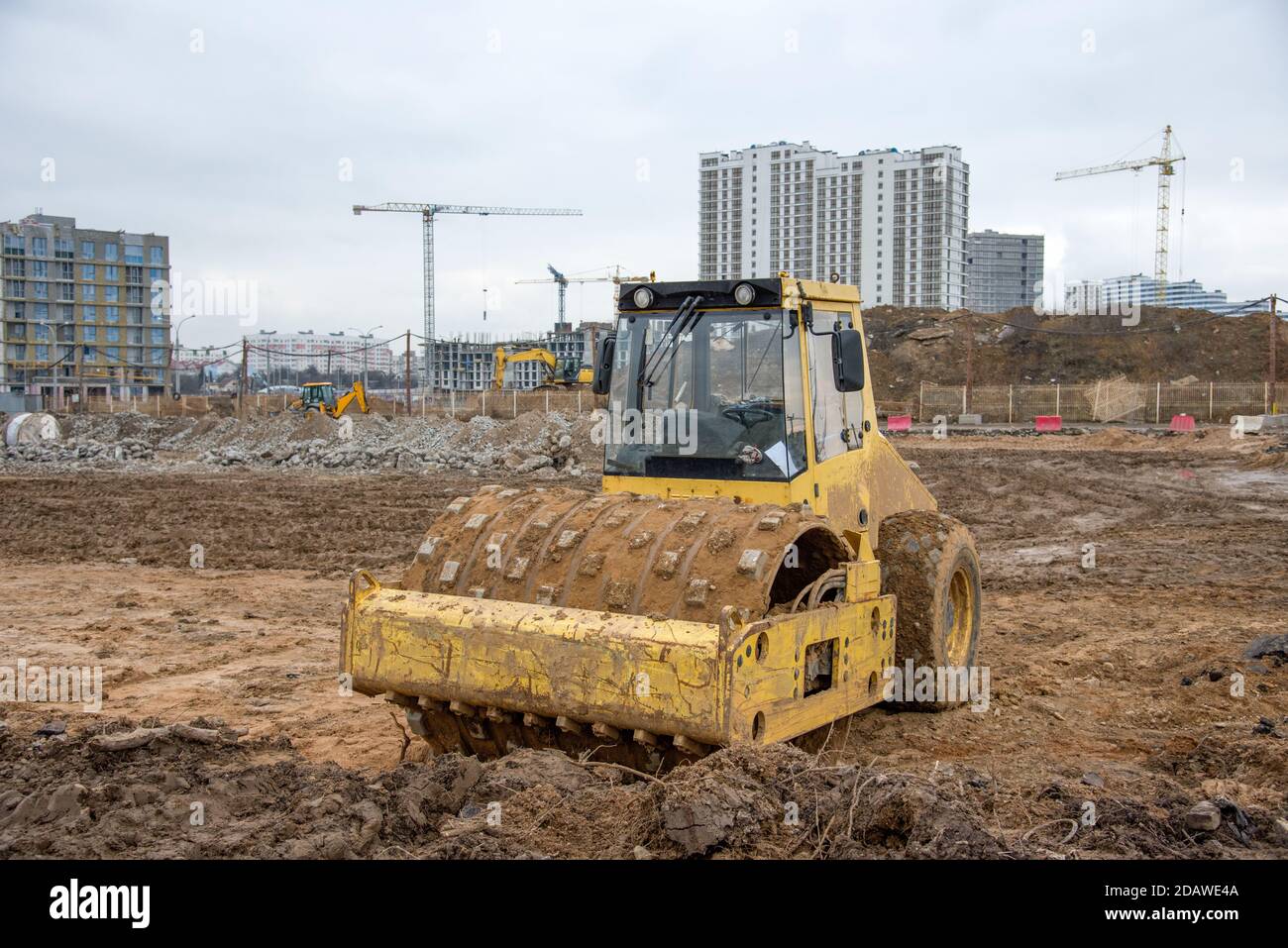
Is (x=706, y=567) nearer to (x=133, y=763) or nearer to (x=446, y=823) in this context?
(x=446, y=823)

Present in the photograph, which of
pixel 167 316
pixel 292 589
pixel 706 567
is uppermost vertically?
pixel 167 316

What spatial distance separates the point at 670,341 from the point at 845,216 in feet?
300

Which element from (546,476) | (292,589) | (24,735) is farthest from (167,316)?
(24,735)

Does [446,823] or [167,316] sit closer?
[446,823]

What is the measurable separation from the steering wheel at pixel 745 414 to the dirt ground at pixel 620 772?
78.2 inches

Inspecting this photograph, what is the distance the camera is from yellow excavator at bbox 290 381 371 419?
145 ft

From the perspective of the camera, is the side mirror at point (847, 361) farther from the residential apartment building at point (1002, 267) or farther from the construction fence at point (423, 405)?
the residential apartment building at point (1002, 267)

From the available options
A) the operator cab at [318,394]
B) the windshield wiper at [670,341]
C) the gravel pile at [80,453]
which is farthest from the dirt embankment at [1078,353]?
the windshield wiper at [670,341]

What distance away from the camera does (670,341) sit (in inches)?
288

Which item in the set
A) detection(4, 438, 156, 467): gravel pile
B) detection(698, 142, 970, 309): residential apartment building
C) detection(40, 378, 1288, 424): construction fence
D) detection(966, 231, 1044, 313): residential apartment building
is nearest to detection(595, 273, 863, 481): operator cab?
detection(4, 438, 156, 467): gravel pile

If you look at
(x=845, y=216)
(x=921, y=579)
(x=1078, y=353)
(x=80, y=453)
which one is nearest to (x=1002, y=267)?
(x=845, y=216)

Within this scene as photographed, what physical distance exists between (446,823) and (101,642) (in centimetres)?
745

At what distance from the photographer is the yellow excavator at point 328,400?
A: 145ft
